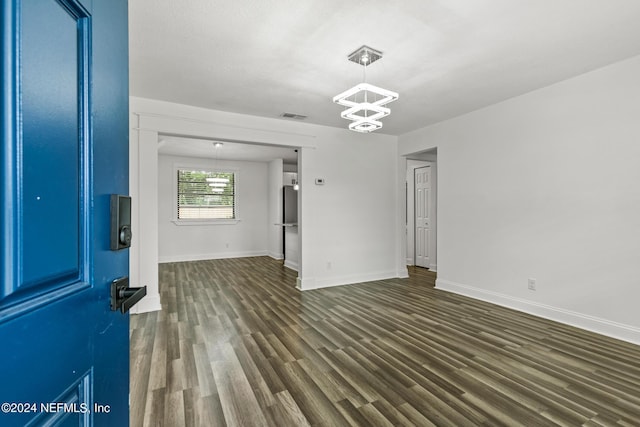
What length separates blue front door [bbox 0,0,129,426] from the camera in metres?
0.46

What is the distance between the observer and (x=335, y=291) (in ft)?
15.6

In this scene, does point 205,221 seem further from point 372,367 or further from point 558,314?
point 558,314

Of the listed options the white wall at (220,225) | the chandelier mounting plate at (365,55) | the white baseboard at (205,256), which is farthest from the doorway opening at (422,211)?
the white baseboard at (205,256)

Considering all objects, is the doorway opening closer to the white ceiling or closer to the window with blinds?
the white ceiling

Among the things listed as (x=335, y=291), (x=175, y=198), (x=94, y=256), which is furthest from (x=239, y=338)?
(x=175, y=198)

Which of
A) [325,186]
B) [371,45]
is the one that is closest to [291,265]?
[325,186]

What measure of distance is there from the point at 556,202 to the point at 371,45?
2.79 metres

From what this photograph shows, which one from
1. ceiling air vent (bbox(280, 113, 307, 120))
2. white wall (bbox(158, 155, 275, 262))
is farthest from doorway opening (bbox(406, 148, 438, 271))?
white wall (bbox(158, 155, 275, 262))

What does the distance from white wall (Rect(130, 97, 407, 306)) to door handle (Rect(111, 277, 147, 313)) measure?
11.3 ft

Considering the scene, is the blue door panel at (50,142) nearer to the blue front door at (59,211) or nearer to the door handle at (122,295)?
the blue front door at (59,211)

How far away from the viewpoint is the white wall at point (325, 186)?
3.87 m

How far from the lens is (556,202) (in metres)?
3.47

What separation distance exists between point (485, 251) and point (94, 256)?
456 centimetres

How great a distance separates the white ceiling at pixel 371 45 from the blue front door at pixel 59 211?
183cm
